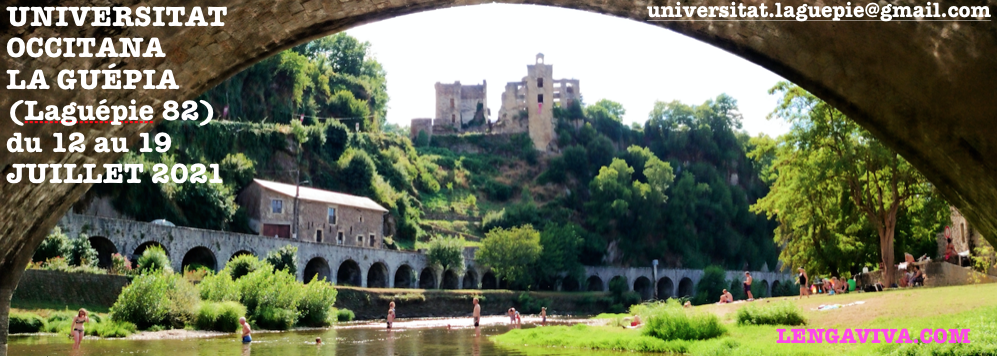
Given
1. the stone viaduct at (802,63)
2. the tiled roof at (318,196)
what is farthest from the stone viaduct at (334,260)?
the stone viaduct at (802,63)

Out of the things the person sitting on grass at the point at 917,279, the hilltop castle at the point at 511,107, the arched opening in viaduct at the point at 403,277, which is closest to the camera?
the person sitting on grass at the point at 917,279

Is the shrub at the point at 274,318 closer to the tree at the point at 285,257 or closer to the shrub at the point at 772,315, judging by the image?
the tree at the point at 285,257

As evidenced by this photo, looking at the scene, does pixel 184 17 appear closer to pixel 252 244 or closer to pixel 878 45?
pixel 878 45

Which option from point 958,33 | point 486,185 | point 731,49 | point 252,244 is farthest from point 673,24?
point 486,185

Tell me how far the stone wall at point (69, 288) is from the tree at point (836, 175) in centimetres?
2628

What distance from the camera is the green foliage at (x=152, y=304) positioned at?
2719cm

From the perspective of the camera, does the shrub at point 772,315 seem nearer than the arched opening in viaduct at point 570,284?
Yes

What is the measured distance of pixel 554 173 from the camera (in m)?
99.9

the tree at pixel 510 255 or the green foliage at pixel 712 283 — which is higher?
the tree at pixel 510 255

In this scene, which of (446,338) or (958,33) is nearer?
(958,33)

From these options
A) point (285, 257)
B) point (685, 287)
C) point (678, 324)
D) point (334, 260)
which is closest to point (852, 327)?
point (678, 324)

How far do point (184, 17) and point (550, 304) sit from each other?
59.0 m

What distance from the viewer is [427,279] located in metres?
65.9

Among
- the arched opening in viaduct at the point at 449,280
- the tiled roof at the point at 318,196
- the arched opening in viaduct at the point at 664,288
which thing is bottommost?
the arched opening in viaduct at the point at 664,288
